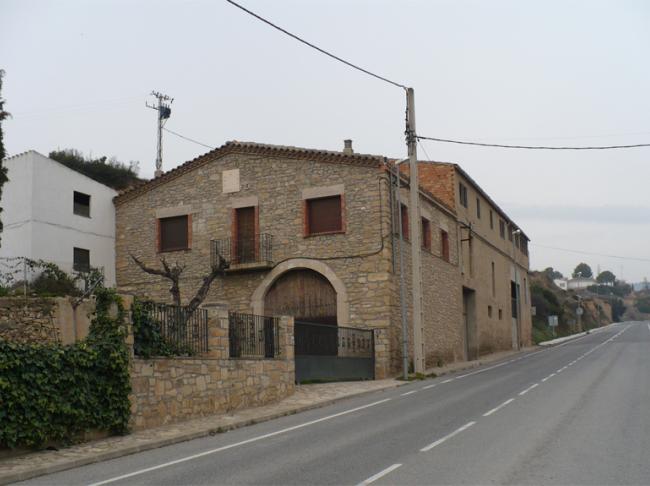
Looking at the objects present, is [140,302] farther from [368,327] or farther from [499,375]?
[499,375]

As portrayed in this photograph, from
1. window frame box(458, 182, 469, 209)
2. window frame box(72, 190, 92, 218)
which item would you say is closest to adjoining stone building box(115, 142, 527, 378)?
window frame box(72, 190, 92, 218)

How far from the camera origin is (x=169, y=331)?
42.8 feet

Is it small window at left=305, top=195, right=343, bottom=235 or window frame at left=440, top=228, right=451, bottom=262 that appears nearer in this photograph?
small window at left=305, top=195, right=343, bottom=235

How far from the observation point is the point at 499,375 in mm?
22234

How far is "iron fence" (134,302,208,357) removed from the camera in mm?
12359

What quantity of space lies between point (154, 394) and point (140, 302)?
1.65 m

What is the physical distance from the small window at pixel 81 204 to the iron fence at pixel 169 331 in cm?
1527

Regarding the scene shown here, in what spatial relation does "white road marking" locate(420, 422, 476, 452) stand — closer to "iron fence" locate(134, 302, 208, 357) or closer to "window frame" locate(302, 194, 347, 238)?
"iron fence" locate(134, 302, 208, 357)

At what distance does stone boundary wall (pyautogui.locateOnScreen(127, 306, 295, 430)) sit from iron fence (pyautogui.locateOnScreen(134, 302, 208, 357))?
0.21m

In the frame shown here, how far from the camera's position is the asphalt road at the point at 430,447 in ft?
24.7

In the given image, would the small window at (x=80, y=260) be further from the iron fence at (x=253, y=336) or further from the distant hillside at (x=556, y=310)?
the distant hillside at (x=556, y=310)

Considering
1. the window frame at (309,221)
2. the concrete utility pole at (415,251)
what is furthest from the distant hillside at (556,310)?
the concrete utility pole at (415,251)

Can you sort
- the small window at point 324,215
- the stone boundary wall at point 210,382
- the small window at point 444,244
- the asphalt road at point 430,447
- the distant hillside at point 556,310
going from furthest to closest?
the distant hillside at point 556,310, the small window at point 444,244, the small window at point 324,215, the stone boundary wall at point 210,382, the asphalt road at point 430,447

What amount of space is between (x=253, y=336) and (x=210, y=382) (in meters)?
2.27
